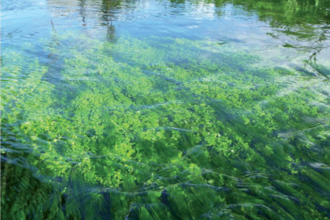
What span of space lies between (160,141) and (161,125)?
13.8 inches

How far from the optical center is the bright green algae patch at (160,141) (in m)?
2.32

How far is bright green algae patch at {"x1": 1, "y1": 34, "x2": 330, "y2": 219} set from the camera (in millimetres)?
2318

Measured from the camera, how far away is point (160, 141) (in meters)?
3.18

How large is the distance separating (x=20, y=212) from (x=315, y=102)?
482cm

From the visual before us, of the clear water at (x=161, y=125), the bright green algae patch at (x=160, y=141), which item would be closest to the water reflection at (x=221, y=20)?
the clear water at (x=161, y=125)

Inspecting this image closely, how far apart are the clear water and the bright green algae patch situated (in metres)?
0.02

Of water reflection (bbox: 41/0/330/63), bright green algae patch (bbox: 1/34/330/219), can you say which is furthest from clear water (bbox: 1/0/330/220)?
water reflection (bbox: 41/0/330/63)

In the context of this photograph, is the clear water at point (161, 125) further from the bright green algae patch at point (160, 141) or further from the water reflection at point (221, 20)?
the water reflection at point (221, 20)

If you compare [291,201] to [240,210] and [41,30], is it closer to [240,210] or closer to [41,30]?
[240,210]

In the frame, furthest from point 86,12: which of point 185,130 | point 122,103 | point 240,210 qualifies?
point 240,210

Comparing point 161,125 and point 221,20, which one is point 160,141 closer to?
point 161,125

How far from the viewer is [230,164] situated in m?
2.87

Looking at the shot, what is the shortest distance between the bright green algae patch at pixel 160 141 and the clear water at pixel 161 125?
2cm

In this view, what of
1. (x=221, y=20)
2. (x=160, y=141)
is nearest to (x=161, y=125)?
(x=160, y=141)
